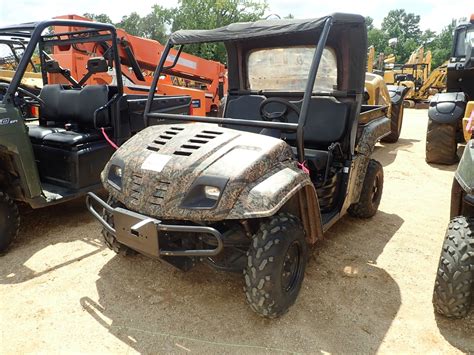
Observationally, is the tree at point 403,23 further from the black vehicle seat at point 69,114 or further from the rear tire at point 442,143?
the black vehicle seat at point 69,114

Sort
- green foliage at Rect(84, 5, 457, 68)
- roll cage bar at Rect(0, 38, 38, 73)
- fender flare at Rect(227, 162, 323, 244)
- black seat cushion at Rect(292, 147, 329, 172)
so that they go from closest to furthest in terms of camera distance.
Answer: fender flare at Rect(227, 162, 323, 244)
black seat cushion at Rect(292, 147, 329, 172)
roll cage bar at Rect(0, 38, 38, 73)
green foliage at Rect(84, 5, 457, 68)

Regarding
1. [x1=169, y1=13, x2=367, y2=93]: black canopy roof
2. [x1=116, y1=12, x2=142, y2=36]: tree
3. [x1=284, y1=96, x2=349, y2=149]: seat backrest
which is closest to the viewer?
[x1=169, y1=13, x2=367, y2=93]: black canopy roof

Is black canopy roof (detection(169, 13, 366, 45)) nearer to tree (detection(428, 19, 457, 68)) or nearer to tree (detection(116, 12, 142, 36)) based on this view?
tree (detection(116, 12, 142, 36))

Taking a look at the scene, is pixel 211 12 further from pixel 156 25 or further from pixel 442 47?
pixel 442 47

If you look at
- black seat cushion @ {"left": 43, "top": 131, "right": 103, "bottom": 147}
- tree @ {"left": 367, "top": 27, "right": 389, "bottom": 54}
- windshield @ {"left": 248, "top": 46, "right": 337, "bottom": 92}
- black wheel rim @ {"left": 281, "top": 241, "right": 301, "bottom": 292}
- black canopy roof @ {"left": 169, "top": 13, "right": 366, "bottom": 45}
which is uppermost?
tree @ {"left": 367, "top": 27, "right": 389, "bottom": 54}

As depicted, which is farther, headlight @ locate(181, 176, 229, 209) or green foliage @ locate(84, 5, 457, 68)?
green foliage @ locate(84, 5, 457, 68)

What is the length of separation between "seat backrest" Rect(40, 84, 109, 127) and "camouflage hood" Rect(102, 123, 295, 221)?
1.83m

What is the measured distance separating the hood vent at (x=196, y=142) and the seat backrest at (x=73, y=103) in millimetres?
2021

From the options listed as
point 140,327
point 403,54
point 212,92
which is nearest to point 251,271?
point 140,327

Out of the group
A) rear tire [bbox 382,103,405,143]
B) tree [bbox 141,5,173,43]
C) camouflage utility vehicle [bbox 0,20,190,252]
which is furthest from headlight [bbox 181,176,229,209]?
tree [bbox 141,5,173,43]

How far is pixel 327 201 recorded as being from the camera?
334 cm

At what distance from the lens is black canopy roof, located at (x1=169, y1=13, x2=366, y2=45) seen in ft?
8.45

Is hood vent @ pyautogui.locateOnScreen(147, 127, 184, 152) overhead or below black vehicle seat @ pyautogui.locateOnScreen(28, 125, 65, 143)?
overhead

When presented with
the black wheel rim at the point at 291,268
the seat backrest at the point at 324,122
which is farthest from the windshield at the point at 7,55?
the black wheel rim at the point at 291,268
